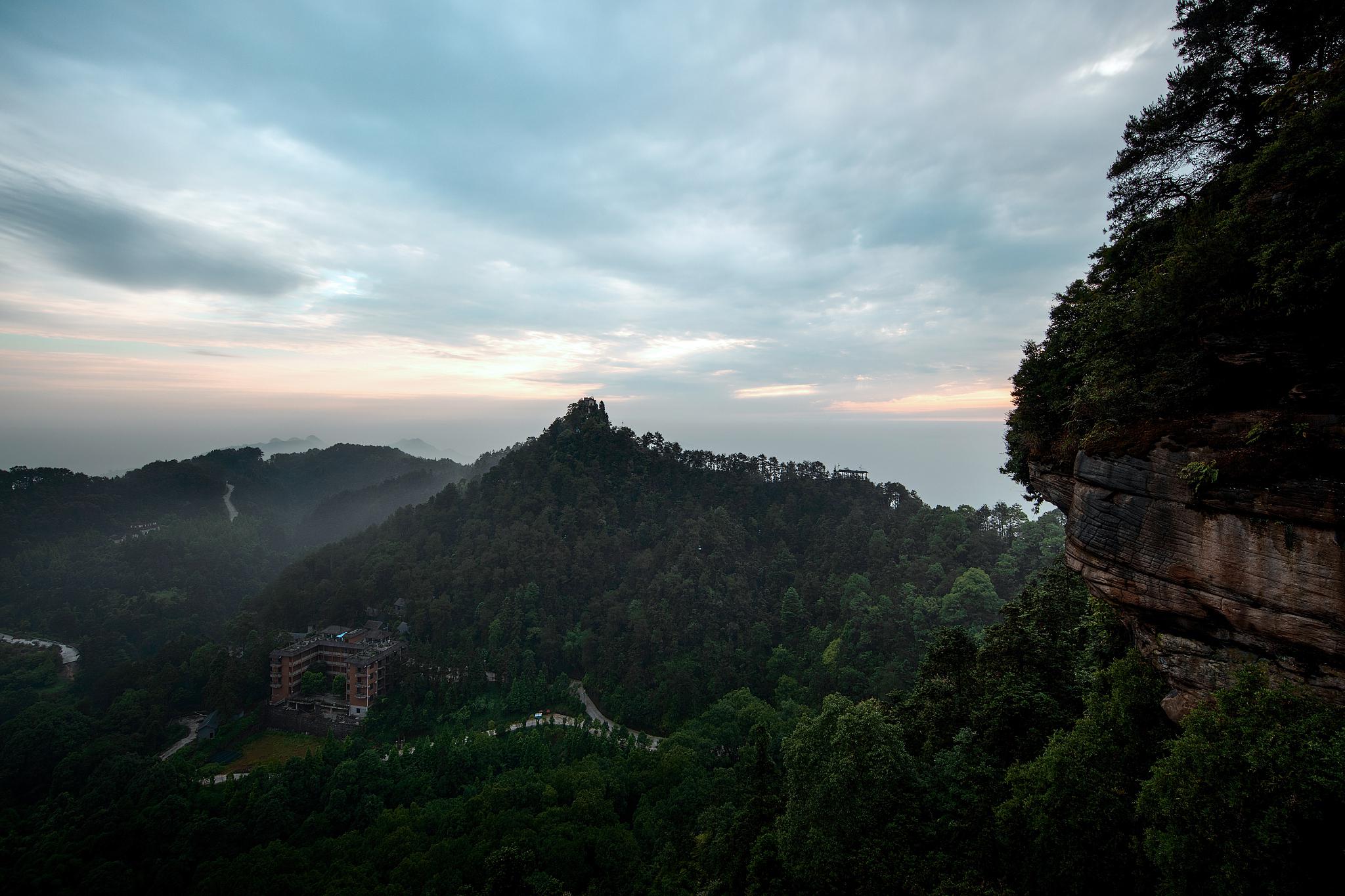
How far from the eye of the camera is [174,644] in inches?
1848

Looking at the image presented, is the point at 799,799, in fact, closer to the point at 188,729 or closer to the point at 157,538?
the point at 188,729

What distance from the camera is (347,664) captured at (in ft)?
139

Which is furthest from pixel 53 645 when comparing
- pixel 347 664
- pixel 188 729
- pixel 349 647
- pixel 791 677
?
pixel 791 677

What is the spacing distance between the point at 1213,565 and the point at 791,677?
36.9 m

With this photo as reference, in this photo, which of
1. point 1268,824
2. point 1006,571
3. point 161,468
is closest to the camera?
point 1268,824

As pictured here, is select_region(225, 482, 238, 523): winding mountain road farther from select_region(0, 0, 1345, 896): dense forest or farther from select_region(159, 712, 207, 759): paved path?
select_region(159, 712, 207, 759): paved path

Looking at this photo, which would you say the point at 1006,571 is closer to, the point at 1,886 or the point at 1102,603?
the point at 1102,603

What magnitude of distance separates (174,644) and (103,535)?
47.8m

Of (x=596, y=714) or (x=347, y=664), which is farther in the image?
(x=347, y=664)

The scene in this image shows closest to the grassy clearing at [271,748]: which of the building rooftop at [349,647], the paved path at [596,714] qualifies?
the building rooftop at [349,647]

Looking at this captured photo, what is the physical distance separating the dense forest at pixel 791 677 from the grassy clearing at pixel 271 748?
65 centimetres

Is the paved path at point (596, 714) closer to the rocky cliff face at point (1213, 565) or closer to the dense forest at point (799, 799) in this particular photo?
the dense forest at point (799, 799)

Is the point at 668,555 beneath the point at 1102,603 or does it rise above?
beneath

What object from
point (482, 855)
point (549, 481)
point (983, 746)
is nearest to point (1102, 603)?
point (983, 746)
